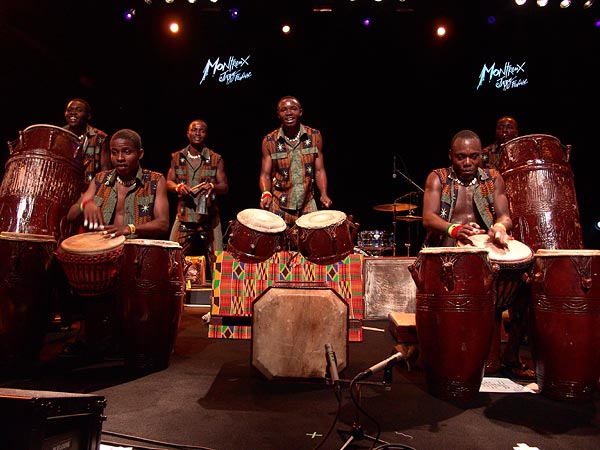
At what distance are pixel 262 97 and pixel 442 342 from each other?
8139 mm

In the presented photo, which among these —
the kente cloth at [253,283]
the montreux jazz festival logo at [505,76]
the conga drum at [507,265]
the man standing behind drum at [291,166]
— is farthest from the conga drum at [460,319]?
the montreux jazz festival logo at [505,76]

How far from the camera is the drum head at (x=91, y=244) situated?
10.5ft

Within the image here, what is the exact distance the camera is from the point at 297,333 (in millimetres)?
3164

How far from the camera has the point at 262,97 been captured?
9.88 m

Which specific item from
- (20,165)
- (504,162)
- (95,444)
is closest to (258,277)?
(20,165)

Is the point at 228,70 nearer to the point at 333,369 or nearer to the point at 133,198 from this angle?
the point at 133,198

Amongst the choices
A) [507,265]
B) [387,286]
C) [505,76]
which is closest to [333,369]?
[507,265]

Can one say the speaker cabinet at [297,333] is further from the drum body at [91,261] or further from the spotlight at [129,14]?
the spotlight at [129,14]

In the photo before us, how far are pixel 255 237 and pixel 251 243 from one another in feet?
0.21

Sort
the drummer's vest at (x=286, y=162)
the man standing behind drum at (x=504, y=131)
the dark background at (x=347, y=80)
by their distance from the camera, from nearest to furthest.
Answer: the drummer's vest at (x=286, y=162), the man standing behind drum at (x=504, y=131), the dark background at (x=347, y=80)

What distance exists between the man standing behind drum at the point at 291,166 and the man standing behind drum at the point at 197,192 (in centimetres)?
121

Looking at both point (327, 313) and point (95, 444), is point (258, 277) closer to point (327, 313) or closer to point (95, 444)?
point (327, 313)

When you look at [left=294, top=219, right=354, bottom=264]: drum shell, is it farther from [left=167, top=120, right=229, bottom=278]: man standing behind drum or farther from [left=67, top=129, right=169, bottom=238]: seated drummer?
[left=167, top=120, right=229, bottom=278]: man standing behind drum

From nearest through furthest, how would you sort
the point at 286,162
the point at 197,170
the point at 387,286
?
the point at 286,162 → the point at 197,170 → the point at 387,286
